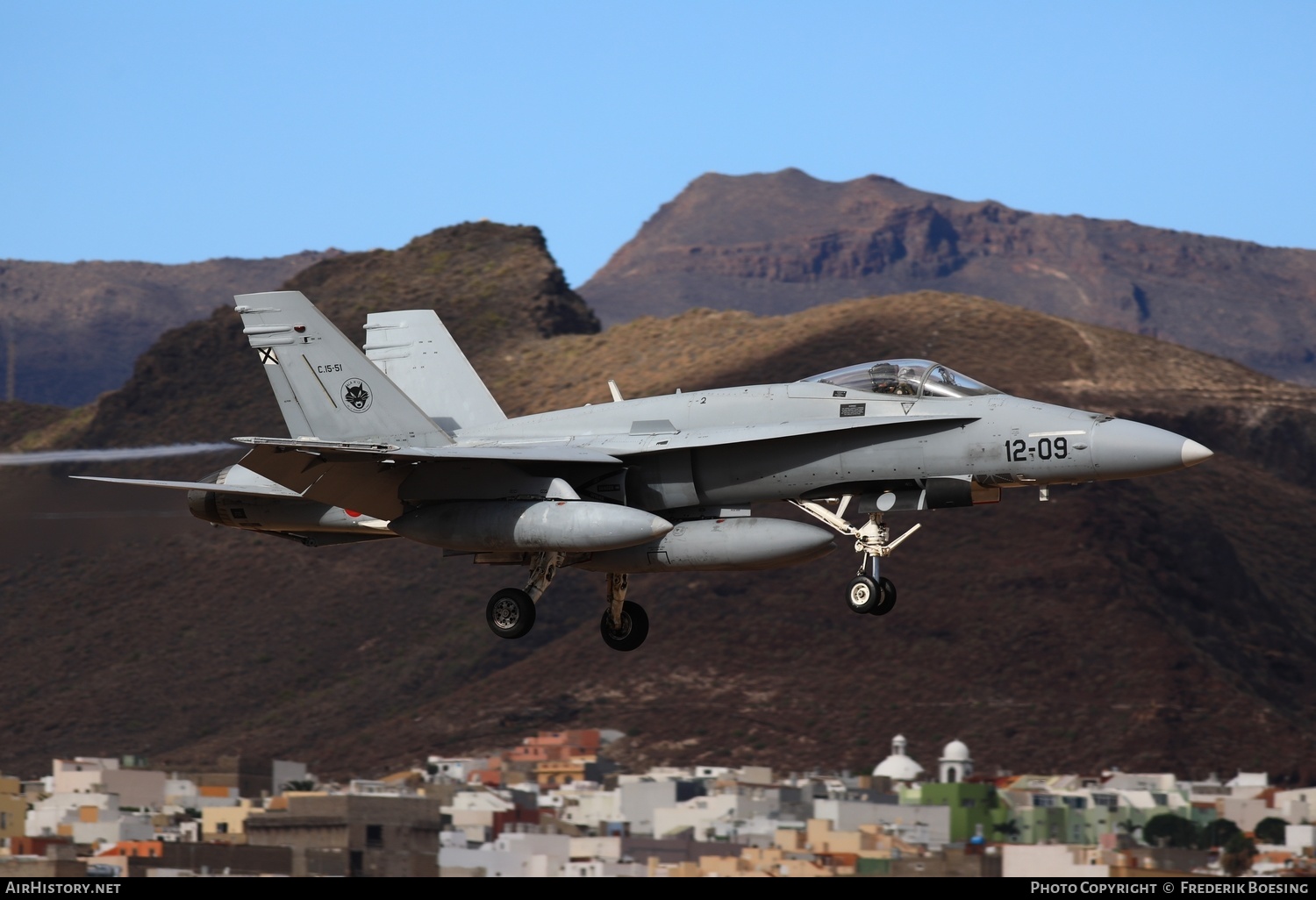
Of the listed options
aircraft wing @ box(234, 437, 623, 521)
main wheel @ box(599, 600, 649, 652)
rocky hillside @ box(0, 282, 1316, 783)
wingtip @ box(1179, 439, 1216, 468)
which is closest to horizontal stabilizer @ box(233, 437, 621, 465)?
aircraft wing @ box(234, 437, 623, 521)

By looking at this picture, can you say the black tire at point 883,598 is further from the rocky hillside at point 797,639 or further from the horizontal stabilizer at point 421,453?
the rocky hillside at point 797,639

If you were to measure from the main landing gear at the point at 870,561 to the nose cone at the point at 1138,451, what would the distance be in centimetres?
269

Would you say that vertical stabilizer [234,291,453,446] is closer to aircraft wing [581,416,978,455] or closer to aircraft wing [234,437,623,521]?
aircraft wing [234,437,623,521]

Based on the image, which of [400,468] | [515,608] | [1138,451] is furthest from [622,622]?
[1138,451]

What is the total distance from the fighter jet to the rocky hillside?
166 feet

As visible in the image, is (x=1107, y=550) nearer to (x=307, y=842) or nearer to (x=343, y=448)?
(x=307, y=842)

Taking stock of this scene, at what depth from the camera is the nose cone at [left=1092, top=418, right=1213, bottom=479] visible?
24266 millimetres

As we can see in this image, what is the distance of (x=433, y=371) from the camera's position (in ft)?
105

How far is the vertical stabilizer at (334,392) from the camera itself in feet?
96.2

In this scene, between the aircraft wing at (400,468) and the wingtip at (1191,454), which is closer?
the wingtip at (1191,454)

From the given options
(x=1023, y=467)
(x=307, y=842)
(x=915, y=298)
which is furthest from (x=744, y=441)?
(x=915, y=298)

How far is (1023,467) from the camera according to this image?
82.4 feet

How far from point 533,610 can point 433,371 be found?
5.90 m

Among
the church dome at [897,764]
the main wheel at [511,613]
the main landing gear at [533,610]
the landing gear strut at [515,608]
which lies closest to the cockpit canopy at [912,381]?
the main landing gear at [533,610]
